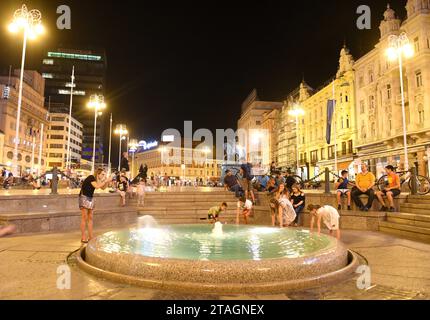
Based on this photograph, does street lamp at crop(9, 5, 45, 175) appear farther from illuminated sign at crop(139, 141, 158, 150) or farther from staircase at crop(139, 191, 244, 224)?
illuminated sign at crop(139, 141, 158, 150)

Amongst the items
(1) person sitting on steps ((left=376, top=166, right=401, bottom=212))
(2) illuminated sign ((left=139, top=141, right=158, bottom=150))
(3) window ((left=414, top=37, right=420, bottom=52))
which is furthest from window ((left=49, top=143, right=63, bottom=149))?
(1) person sitting on steps ((left=376, top=166, right=401, bottom=212))

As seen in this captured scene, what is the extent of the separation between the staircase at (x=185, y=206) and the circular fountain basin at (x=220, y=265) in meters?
5.62

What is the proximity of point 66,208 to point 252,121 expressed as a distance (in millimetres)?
91370

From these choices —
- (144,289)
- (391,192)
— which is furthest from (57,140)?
(144,289)

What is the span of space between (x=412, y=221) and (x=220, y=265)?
308 inches

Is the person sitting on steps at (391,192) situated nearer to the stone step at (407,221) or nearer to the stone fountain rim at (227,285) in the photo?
the stone step at (407,221)

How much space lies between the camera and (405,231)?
9828 millimetres

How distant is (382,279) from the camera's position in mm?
5281

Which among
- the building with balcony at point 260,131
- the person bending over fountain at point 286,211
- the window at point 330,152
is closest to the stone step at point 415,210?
the person bending over fountain at point 286,211

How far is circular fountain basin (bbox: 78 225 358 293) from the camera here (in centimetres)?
478

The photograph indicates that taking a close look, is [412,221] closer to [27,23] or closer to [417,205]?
[417,205]

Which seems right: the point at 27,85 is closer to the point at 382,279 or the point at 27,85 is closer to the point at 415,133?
the point at 415,133

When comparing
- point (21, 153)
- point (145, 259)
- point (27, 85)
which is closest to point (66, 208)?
point (145, 259)
